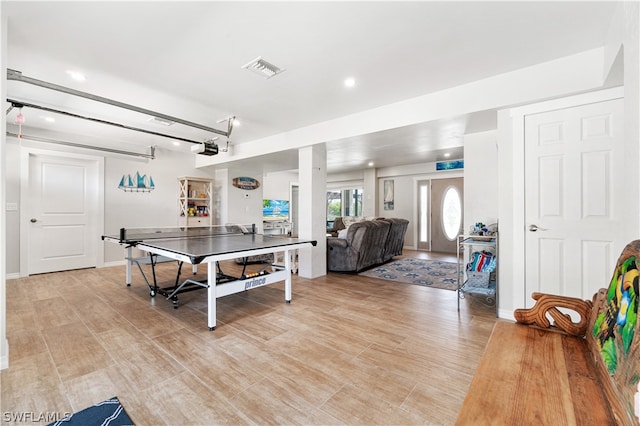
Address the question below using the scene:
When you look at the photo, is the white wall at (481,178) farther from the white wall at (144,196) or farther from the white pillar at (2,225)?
the white wall at (144,196)

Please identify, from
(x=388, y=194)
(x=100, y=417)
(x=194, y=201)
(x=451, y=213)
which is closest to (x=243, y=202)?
(x=194, y=201)

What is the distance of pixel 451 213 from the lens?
7.62 m

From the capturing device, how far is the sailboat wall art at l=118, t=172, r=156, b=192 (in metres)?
5.93

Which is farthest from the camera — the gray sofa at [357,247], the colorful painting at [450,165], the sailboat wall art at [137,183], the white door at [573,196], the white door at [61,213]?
the colorful painting at [450,165]

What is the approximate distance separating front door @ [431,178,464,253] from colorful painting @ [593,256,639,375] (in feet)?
21.8

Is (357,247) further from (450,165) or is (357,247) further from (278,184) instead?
(278,184)

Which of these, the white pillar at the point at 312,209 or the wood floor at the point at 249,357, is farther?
the white pillar at the point at 312,209

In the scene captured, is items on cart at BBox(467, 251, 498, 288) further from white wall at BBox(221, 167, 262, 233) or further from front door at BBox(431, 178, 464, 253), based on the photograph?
white wall at BBox(221, 167, 262, 233)

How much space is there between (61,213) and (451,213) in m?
8.80

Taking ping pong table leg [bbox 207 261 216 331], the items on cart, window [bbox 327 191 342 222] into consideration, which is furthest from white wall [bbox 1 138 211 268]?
the items on cart

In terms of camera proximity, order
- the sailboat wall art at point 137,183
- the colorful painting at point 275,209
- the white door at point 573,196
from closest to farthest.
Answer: the white door at point 573,196, the sailboat wall art at point 137,183, the colorful painting at point 275,209

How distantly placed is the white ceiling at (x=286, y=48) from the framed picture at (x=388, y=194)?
4.83m

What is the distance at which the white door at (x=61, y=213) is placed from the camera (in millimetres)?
4898

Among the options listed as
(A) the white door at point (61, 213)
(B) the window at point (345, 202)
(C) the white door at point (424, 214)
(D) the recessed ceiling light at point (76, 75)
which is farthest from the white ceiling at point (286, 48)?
(B) the window at point (345, 202)
